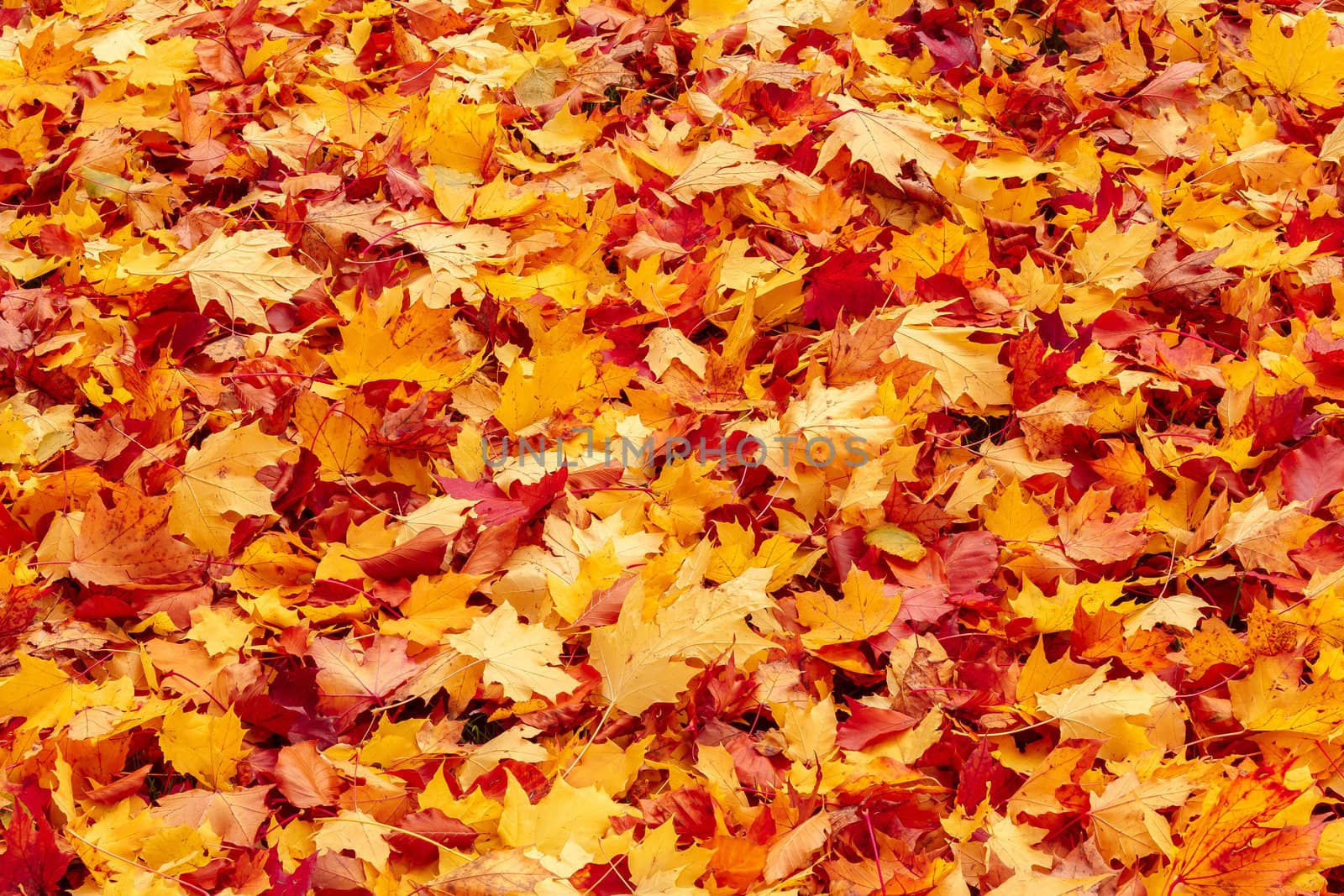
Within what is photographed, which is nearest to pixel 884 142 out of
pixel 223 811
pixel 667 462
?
pixel 667 462

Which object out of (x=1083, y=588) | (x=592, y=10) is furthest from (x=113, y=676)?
(x=592, y=10)

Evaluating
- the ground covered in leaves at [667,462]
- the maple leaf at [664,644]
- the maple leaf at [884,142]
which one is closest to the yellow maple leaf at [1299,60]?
the ground covered in leaves at [667,462]

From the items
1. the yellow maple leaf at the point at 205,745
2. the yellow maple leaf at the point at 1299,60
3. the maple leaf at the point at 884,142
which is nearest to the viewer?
the yellow maple leaf at the point at 205,745

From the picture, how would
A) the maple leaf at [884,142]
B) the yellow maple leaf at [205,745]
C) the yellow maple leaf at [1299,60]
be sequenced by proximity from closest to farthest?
1. the yellow maple leaf at [205,745]
2. the maple leaf at [884,142]
3. the yellow maple leaf at [1299,60]

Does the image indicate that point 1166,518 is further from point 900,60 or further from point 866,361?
point 900,60

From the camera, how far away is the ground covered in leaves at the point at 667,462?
45.4 inches

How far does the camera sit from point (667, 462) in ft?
4.94

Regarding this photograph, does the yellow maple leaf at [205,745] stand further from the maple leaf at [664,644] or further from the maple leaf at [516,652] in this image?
the maple leaf at [664,644]

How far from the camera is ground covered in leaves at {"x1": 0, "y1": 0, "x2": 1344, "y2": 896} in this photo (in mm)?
1153

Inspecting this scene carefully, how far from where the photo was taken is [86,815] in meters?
1.14

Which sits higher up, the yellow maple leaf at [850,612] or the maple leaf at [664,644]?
the maple leaf at [664,644]

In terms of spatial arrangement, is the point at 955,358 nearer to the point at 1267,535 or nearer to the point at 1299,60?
the point at 1267,535

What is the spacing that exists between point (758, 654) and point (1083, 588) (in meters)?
0.42

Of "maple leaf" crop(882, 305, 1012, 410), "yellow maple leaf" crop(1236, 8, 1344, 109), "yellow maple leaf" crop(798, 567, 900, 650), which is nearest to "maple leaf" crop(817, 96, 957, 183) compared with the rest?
"maple leaf" crop(882, 305, 1012, 410)
